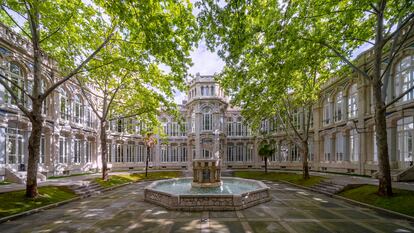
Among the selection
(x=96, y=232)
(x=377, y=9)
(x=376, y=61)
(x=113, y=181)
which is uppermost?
(x=377, y=9)

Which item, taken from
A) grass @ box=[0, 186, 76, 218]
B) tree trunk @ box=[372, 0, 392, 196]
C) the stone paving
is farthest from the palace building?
the stone paving

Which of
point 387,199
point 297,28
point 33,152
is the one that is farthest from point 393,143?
point 33,152

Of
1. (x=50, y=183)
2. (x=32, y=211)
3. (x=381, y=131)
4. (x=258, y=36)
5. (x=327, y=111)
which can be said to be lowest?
(x=50, y=183)

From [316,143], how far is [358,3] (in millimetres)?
21098

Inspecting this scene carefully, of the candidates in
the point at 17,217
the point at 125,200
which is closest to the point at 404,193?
the point at 125,200

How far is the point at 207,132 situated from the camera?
111ft

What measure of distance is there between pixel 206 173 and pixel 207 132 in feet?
55.7

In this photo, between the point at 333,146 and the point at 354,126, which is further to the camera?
the point at 333,146

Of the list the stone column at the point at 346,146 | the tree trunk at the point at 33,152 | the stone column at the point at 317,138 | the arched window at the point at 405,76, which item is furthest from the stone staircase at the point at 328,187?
the tree trunk at the point at 33,152

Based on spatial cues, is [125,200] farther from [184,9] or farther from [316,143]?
[316,143]

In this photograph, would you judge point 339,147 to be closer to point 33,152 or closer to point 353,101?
point 353,101

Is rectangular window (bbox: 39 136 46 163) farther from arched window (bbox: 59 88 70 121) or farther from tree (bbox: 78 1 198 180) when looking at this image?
tree (bbox: 78 1 198 180)

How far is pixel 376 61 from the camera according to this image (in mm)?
11633

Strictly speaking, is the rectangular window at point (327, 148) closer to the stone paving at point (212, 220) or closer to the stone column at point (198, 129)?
the stone paving at point (212, 220)
